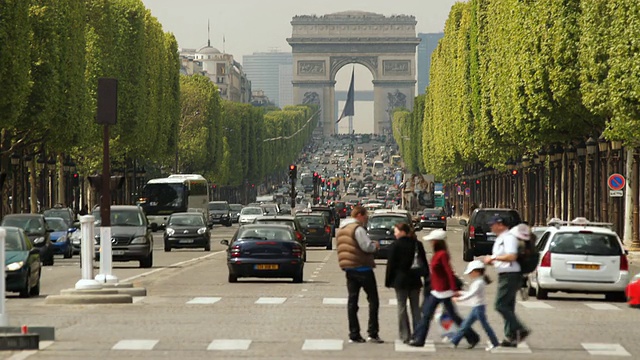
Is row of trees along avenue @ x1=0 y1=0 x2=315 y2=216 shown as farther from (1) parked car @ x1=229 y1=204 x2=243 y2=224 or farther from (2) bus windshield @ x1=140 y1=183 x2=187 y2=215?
(1) parked car @ x1=229 y1=204 x2=243 y2=224

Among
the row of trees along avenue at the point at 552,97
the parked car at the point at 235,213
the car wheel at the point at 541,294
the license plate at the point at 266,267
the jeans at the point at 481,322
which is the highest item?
the row of trees along avenue at the point at 552,97

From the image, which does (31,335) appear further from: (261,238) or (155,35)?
(155,35)

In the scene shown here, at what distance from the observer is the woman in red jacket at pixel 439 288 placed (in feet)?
70.9

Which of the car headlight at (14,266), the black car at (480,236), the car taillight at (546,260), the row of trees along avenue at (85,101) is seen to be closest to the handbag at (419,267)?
the car taillight at (546,260)

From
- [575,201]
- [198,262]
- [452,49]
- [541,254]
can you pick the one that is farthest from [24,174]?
[541,254]

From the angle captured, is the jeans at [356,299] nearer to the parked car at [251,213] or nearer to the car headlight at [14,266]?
the car headlight at [14,266]

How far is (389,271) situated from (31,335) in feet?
15.9

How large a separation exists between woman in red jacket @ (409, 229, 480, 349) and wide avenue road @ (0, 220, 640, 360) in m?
0.26

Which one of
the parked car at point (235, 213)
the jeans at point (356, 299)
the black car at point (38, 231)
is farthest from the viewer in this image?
the parked car at point (235, 213)

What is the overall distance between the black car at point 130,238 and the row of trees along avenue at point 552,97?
550 inches

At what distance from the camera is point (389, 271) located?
22.6 m

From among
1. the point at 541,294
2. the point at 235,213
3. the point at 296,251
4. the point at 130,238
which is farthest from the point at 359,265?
the point at 235,213

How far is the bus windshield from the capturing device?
93812 mm

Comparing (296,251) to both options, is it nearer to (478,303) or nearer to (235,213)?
(478,303)
